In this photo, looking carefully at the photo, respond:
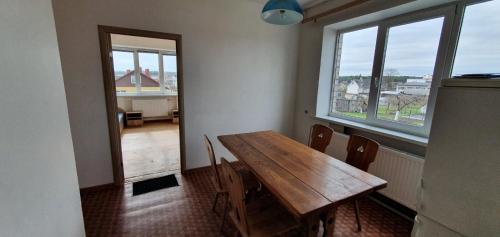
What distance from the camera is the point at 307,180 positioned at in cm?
134

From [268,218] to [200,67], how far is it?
7.01 ft

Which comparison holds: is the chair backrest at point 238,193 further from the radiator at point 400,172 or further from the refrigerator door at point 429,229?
the radiator at point 400,172

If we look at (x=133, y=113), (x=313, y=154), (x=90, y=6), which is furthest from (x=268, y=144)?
(x=133, y=113)

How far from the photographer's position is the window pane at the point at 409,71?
2077 millimetres

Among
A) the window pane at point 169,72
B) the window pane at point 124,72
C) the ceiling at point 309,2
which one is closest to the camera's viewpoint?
the ceiling at point 309,2

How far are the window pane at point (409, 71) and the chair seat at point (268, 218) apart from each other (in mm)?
1837

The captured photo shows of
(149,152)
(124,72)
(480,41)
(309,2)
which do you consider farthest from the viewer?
(124,72)

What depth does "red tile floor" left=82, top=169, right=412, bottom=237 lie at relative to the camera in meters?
1.84

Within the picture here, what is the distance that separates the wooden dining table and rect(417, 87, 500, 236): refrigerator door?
413mm

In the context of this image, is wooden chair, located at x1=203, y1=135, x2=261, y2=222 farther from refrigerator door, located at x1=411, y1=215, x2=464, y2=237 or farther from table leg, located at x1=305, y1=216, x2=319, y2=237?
refrigerator door, located at x1=411, y1=215, x2=464, y2=237

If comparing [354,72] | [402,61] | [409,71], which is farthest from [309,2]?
[409,71]

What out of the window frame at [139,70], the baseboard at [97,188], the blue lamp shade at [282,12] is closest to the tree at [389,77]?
the blue lamp shade at [282,12]

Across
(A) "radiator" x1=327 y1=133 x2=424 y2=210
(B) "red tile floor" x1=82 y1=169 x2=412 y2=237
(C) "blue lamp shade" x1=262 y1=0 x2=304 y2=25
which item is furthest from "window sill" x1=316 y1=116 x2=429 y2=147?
(C) "blue lamp shade" x1=262 y1=0 x2=304 y2=25

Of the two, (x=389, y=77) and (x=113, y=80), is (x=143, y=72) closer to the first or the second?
(x=113, y=80)
